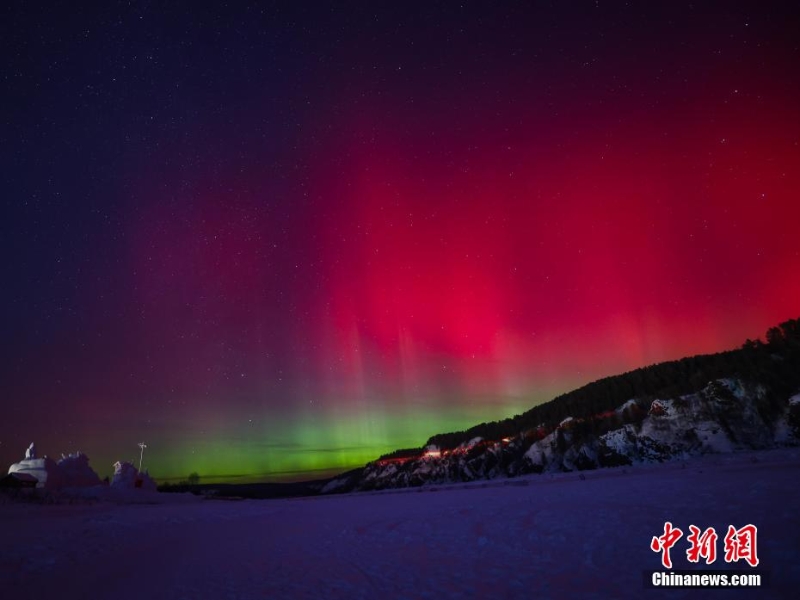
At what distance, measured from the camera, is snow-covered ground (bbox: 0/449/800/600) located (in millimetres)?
8312

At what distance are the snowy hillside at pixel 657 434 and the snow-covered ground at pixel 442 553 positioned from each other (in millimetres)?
38815

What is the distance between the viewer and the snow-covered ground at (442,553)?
27.3ft

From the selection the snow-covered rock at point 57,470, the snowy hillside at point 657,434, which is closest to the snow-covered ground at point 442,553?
the snowy hillside at point 657,434

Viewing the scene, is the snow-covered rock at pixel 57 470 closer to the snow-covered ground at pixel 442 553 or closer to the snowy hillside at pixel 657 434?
the snow-covered ground at pixel 442 553

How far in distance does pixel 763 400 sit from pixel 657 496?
1908 inches

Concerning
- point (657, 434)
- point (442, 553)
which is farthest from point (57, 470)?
point (657, 434)

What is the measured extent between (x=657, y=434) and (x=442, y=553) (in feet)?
204

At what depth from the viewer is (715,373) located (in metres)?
62.7

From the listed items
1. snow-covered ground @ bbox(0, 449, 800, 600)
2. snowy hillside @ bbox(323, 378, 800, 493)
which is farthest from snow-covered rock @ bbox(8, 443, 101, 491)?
snowy hillside @ bbox(323, 378, 800, 493)

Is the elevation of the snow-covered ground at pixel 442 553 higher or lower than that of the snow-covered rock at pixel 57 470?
higher

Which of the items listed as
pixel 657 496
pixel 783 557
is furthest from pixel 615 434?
pixel 783 557

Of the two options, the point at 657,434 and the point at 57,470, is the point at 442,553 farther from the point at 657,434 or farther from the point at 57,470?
the point at 57,470

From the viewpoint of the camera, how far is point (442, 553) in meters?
11.3

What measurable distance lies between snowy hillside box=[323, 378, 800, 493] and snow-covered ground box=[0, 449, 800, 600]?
127 feet
